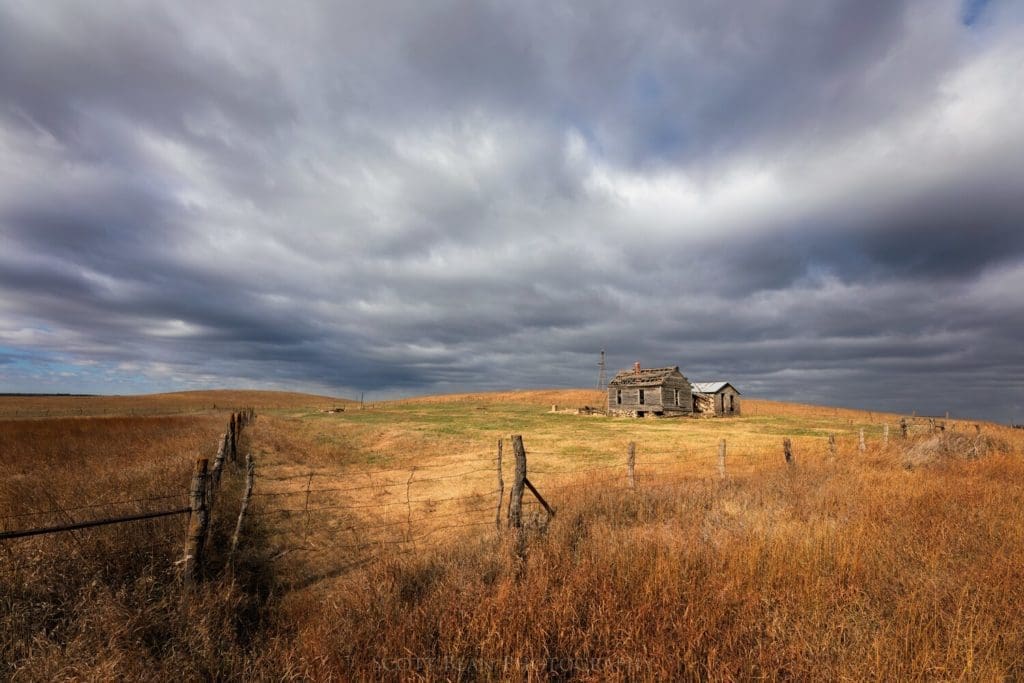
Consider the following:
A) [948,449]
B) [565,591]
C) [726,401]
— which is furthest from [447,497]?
[726,401]

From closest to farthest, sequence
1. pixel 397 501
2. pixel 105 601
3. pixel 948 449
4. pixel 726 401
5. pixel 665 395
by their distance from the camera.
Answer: pixel 105 601
pixel 397 501
pixel 948 449
pixel 665 395
pixel 726 401

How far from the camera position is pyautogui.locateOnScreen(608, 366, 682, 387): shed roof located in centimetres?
4959

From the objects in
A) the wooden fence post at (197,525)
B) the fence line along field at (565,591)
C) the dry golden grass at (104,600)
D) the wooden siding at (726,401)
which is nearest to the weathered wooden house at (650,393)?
the wooden siding at (726,401)

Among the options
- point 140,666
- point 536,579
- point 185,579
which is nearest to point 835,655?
point 536,579

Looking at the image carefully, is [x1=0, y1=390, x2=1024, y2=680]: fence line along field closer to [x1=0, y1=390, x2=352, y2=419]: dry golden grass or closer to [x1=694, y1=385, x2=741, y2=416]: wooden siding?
[x1=694, y1=385, x2=741, y2=416]: wooden siding

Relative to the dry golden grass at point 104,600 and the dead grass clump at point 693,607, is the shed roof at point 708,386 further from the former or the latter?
the dry golden grass at point 104,600

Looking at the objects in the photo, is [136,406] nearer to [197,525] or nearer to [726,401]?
[726,401]

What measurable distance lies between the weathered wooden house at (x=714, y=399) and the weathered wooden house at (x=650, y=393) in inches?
73.0

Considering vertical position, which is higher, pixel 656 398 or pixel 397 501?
pixel 656 398

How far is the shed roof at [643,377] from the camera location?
49594mm

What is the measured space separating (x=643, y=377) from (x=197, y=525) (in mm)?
49960

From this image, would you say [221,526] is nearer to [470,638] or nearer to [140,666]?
[140,666]

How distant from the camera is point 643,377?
170ft

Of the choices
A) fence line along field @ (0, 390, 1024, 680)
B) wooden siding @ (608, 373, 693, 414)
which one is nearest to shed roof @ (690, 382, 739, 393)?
wooden siding @ (608, 373, 693, 414)
